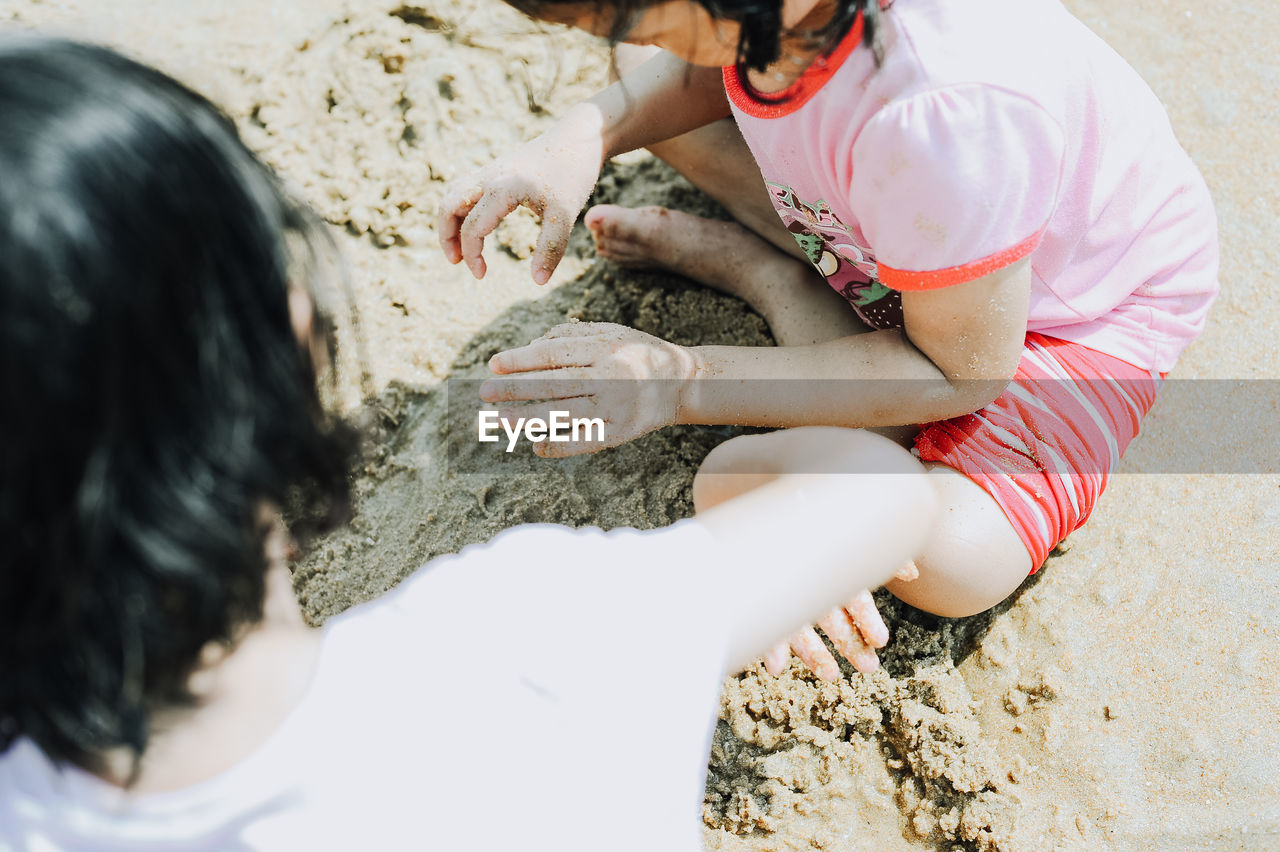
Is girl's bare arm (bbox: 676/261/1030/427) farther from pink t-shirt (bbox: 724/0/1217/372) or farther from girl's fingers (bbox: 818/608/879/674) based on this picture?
girl's fingers (bbox: 818/608/879/674)

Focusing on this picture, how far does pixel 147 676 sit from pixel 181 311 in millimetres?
210

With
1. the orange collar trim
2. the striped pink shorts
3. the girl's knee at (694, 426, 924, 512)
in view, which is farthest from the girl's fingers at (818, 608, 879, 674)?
the orange collar trim

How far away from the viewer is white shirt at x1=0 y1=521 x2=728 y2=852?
53 cm

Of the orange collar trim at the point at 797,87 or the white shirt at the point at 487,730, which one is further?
the orange collar trim at the point at 797,87

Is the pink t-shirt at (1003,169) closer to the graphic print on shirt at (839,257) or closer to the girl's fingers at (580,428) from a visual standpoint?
the graphic print on shirt at (839,257)

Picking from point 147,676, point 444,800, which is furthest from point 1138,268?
point 147,676

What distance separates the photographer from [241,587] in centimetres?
53

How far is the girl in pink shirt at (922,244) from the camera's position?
0.82 metres

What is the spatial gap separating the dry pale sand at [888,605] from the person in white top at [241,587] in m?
0.12

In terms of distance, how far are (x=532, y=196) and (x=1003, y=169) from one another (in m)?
0.60

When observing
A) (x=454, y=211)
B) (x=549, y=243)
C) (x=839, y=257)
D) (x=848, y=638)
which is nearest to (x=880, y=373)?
(x=839, y=257)

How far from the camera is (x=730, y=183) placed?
4.76 feet

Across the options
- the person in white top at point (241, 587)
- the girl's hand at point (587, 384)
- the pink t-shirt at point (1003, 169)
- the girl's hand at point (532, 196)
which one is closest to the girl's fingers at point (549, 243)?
the girl's hand at point (532, 196)

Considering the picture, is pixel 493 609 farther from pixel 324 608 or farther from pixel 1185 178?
pixel 1185 178
